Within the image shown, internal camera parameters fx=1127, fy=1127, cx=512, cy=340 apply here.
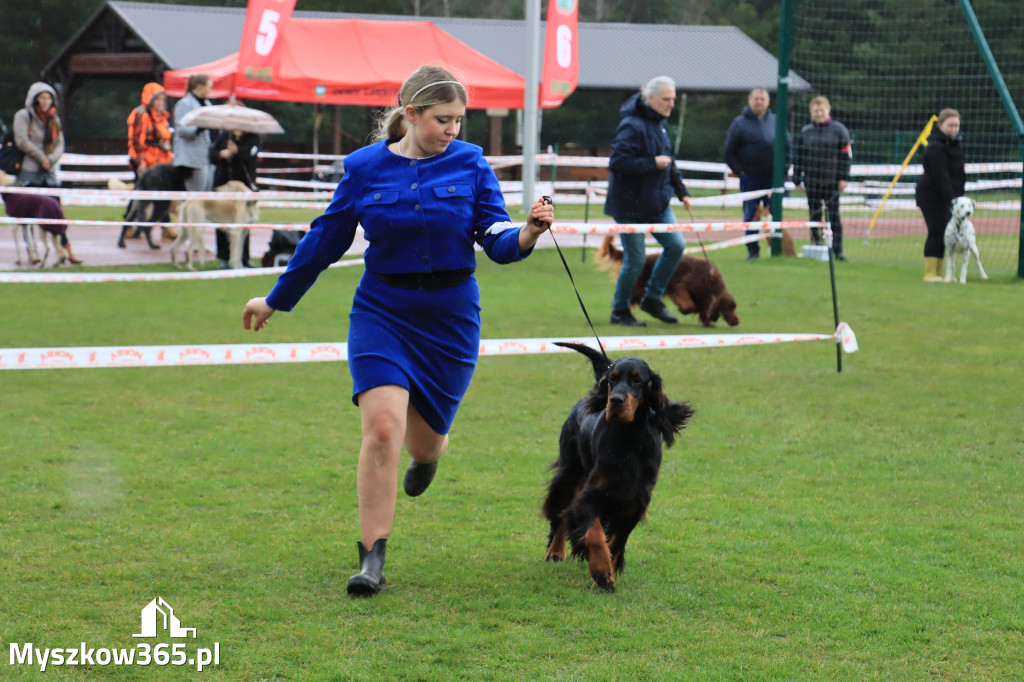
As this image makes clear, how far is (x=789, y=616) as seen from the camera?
3.51 m

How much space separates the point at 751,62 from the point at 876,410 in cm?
3269

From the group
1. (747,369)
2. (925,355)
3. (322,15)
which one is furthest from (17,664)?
(322,15)

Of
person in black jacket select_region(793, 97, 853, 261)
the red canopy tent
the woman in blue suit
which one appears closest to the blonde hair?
the woman in blue suit

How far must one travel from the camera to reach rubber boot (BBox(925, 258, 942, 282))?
508 inches

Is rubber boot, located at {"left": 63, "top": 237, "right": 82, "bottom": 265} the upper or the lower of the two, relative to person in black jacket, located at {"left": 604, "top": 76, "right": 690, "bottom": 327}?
lower

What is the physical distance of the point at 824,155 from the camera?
47.3ft

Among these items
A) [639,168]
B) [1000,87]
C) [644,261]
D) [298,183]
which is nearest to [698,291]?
[644,261]

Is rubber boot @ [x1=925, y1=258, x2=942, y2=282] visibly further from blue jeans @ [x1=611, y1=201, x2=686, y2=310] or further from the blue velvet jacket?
the blue velvet jacket

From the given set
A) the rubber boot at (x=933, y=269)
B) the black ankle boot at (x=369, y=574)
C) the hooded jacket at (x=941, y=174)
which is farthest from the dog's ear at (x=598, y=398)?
the rubber boot at (x=933, y=269)

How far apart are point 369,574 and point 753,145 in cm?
1234

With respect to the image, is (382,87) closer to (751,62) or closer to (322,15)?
(322,15)

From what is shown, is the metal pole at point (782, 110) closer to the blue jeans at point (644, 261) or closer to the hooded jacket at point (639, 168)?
the blue jeans at point (644, 261)

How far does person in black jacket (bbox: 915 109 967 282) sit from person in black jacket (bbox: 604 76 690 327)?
4509mm

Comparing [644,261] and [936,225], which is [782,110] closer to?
[936,225]
